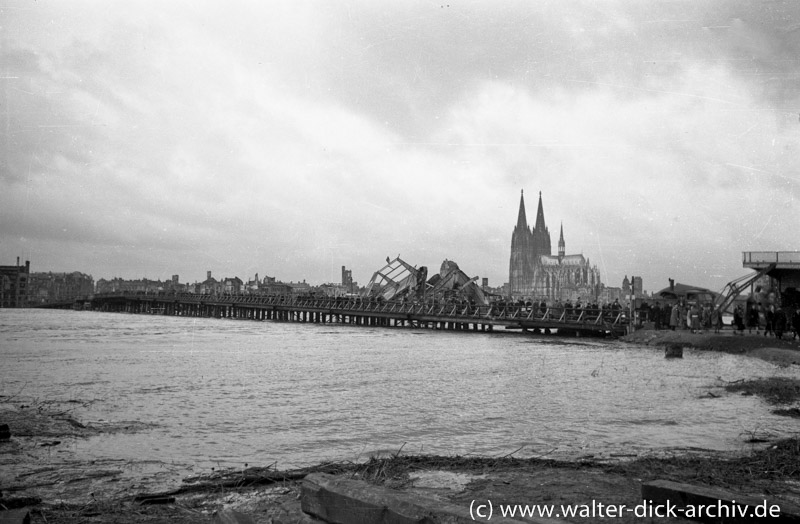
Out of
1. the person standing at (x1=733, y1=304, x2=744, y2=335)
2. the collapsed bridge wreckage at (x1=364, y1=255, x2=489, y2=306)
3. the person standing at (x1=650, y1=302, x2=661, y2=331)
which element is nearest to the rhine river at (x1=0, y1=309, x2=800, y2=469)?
the person standing at (x1=733, y1=304, x2=744, y2=335)

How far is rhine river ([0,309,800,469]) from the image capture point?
905cm

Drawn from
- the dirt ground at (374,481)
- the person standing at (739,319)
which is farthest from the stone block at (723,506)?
the person standing at (739,319)

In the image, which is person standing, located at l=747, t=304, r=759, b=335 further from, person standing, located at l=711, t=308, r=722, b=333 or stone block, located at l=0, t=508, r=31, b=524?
stone block, located at l=0, t=508, r=31, b=524

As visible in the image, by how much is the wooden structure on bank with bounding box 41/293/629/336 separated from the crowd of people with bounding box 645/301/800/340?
3.50m

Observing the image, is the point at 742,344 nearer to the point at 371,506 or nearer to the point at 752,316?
the point at 752,316

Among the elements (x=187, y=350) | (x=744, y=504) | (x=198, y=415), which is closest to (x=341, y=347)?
(x=187, y=350)

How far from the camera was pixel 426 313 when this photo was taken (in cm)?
5628

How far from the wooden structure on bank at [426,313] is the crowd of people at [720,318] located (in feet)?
11.5

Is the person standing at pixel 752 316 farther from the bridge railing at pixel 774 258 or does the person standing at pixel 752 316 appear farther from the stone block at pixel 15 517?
the stone block at pixel 15 517

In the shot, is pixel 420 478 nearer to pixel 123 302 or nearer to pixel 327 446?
pixel 327 446

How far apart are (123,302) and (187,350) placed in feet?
390

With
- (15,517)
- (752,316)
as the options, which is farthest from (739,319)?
(15,517)

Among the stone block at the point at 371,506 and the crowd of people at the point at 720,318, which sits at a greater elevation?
the crowd of people at the point at 720,318

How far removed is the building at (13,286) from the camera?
182 meters
